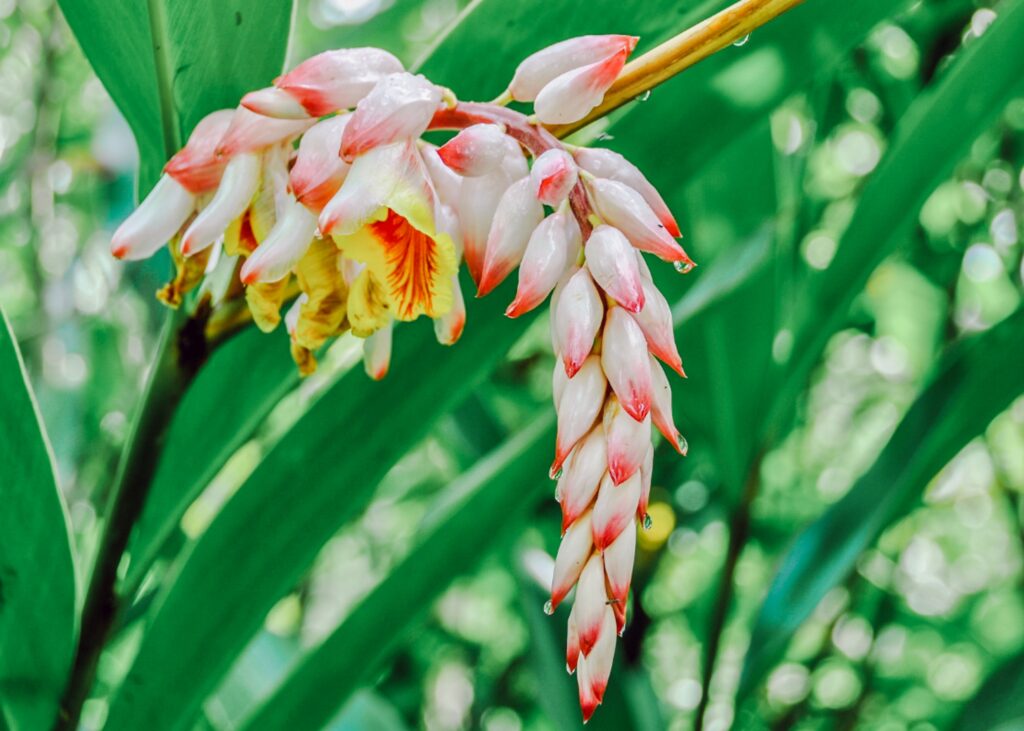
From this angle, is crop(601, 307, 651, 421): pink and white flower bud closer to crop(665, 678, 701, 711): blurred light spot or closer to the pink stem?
the pink stem

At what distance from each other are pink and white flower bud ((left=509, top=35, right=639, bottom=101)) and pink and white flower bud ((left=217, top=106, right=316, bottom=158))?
78mm

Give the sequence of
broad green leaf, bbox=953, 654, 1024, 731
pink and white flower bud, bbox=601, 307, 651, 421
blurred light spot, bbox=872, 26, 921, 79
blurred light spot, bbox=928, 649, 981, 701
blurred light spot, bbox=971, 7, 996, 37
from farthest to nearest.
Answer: blurred light spot, bbox=928, 649, 981, 701
blurred light spot, bbox=872, 26, 921, 79
blurred light spot, bbox=971, 7, 996, 37
broad green leaf, bbox=953, 654, 1024, 731
pink and white flower bud, bbox=601, 307, 651, 421

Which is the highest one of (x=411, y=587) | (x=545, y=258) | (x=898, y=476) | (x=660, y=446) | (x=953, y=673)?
(x=545, y=258)

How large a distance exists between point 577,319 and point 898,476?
1.50 ft

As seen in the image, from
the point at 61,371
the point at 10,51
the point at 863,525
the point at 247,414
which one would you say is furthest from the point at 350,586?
the point at 247,414

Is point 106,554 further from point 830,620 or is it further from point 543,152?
point 830,620

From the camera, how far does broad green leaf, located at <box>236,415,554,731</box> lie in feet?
1.65

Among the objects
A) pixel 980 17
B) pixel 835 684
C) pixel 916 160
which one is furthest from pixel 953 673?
pixel 916 160

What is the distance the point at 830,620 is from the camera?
1234 mm

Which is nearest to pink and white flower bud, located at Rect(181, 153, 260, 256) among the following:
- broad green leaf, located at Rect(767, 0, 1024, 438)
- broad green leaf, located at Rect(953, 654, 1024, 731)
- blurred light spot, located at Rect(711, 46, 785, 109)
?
blurred light spot, located at Rect(711, 46, 785, 109)

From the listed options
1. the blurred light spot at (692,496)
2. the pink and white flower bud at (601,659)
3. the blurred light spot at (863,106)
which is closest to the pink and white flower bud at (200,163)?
the pink and white flower bud at (601,659)

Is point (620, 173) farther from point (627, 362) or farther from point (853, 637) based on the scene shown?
point (853, 637)

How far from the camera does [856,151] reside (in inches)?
51.0

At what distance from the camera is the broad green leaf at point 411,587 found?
0.50 m
